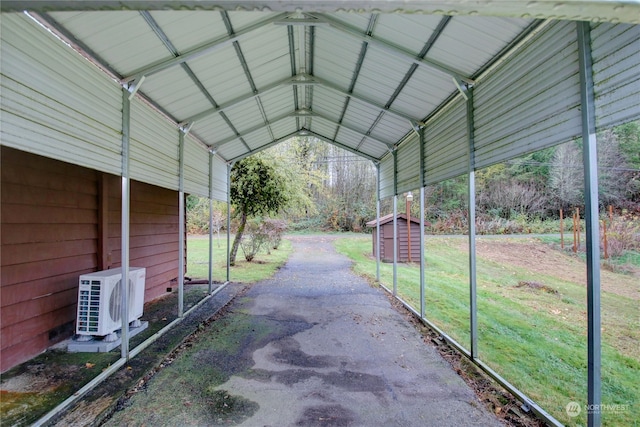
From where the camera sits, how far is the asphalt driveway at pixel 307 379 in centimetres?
239

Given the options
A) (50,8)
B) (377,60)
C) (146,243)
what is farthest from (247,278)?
(50,8)

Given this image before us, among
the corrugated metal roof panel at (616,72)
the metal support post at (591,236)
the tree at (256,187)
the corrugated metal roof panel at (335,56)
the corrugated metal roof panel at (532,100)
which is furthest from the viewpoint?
the tree at (256,187)

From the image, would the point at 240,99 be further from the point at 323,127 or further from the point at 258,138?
the point at 323,127

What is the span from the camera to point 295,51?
Result: 4148mm

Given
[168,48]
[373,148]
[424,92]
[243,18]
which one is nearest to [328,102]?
[373,148]

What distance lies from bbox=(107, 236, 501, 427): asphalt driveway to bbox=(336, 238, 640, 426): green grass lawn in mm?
726

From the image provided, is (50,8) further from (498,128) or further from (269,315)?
(269,315)

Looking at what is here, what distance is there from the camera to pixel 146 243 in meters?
5.75

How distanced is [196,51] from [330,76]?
2116 mm

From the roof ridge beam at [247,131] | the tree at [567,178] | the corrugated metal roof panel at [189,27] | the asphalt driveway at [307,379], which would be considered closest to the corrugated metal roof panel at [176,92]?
the corrugated metal roof panel at [189,27]

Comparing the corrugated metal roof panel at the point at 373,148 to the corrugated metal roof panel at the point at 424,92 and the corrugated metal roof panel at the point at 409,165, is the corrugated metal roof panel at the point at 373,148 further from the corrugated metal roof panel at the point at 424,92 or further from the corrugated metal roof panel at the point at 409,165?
the corrugated metal roof panel at the point at 424,92

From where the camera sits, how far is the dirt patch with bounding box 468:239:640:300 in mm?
7865

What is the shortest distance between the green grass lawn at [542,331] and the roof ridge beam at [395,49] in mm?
3159

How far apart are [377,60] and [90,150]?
323 cm
